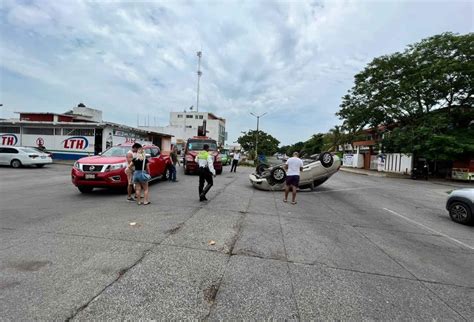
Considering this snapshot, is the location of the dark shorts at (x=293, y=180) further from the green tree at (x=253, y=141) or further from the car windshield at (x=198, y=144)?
the green tree at (x=253, y=141)

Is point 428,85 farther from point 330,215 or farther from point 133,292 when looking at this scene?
point 133,292

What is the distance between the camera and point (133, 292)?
2.82 meters

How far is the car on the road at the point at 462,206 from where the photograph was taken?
7434mm

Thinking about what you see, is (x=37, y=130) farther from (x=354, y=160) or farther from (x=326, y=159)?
(x=354, y=160)

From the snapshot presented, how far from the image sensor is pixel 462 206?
7656 mm

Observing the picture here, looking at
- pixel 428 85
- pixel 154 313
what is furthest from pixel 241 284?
pixel 428 85

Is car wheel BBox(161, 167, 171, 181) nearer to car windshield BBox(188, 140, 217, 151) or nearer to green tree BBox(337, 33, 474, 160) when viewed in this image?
car windshield BBox(188, 140, 217, 151)

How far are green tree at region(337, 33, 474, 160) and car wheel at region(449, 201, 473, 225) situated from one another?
1699 cm

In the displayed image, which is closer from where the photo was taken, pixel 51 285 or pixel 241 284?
pixel 51 285

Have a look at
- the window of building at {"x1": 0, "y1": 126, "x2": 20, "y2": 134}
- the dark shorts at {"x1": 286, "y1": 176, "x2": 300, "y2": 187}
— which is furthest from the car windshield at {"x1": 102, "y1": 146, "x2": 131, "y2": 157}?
the window of building at {"x1": 0, "y1": 126, "x2": 20, "y2": 134}

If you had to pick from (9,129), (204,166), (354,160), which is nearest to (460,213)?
(204,166)

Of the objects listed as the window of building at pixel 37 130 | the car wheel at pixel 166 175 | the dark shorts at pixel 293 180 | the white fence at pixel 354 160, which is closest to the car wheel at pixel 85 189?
the car wheel at pixel 166 175

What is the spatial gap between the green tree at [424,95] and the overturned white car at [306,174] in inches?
612

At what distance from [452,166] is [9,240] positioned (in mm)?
33377
